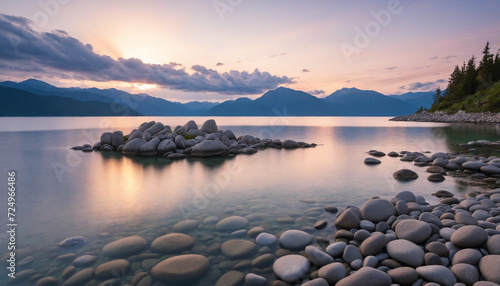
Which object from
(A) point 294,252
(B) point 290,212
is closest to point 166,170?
(B) point 290,212

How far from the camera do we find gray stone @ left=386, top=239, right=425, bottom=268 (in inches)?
213

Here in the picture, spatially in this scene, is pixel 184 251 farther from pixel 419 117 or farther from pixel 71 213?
pixel 419 117

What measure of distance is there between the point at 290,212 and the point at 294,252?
9.39 feet

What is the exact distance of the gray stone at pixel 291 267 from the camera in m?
5.27

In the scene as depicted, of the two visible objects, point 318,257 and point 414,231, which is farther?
point 414,231

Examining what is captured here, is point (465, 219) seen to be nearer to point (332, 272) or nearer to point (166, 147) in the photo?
point (332, 272)

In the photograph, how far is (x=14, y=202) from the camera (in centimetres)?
1077

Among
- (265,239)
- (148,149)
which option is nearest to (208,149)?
(148,149)

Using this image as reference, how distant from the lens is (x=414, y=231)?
20.9 ft

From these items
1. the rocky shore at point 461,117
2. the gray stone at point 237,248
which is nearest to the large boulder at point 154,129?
the gray stone at point 237,248

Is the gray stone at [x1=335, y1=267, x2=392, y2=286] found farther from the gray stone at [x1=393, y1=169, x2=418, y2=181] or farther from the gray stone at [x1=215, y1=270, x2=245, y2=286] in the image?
the gray stone at [x1=393, y1=169, x2=418, y2=181]

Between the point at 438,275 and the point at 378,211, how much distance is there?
3059 mm

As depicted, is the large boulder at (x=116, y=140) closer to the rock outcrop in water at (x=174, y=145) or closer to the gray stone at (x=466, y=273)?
the rock outcrop in water at (x=174, y=145)

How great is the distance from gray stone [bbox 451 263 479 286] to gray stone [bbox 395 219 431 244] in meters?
1.16
